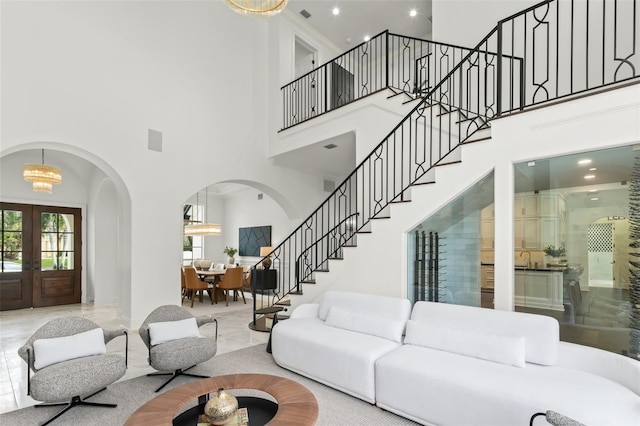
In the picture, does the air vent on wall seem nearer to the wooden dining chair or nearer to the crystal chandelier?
the wooden dining chair

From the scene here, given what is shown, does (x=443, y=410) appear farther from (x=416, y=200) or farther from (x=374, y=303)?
(x=416, y=200)

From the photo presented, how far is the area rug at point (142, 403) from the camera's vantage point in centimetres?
279

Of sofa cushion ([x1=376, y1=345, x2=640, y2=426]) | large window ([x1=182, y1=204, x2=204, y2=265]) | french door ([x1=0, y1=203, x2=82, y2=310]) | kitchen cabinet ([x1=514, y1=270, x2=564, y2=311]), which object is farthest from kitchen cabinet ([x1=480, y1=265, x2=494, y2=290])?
large window ([x1=182, y1=204, x2=204, y2=265])

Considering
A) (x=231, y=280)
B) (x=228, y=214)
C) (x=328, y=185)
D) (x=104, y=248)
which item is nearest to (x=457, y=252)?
(x=231, y=280)

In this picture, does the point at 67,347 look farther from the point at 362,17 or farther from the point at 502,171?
the point at 362,17

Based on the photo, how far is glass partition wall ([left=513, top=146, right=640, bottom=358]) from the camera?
9.16 feet

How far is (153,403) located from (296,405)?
0.98 metres

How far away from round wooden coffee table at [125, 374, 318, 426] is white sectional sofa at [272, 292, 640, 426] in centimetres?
77

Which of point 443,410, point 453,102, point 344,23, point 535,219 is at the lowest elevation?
point 443,410

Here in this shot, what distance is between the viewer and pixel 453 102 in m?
5.58

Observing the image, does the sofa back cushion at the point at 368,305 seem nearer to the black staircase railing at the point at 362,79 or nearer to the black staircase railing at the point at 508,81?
the black staircase railing at the point at 508,81

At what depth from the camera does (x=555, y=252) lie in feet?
10.2

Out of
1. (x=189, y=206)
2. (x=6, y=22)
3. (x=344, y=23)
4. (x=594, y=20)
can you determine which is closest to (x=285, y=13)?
(x=344, y=23)

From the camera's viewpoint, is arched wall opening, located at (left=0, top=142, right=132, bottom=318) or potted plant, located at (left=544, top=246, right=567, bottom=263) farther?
arched wall opening, located at (left=0, top=142, right=132, bottom=318)
